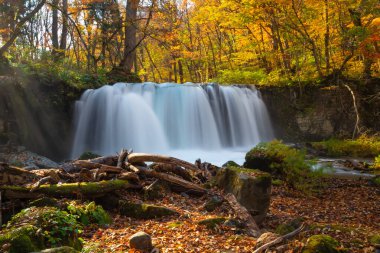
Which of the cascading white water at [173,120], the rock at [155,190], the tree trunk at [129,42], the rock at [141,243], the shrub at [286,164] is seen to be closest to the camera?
the rock at [141,243]

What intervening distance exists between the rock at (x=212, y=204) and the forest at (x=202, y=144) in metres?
0.02

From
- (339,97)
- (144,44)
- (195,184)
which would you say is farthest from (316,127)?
(144,44)

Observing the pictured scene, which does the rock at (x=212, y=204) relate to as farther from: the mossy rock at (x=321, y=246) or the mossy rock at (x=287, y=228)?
the mossy rock at (x=321, y=246)

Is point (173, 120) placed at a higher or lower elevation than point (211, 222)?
higher

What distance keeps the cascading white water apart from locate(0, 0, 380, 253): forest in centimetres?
7

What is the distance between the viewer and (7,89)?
1382cm

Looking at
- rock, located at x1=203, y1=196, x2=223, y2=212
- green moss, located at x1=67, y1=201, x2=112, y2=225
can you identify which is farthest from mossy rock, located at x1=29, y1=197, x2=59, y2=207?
rock, located at x1=203, y1=196, x2=223, y2=212

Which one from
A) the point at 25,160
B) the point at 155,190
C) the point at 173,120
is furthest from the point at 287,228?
the point at 173,120

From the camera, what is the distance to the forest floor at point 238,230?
4.29 metres

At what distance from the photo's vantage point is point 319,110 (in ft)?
62.0

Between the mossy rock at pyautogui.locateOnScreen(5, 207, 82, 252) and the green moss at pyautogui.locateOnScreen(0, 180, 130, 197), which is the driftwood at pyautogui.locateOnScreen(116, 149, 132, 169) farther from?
the mossy rock at pyautogui.locateOnScreen(5, 207, 82, 252)

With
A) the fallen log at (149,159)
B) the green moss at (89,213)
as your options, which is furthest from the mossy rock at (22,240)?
the fallen log at (149,159)

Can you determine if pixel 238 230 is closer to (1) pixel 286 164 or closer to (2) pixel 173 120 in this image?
(1) pixel 286 164

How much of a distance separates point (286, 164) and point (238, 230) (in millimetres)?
4197
